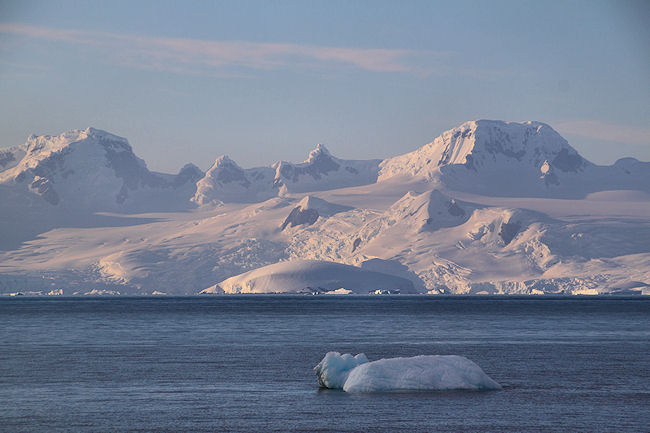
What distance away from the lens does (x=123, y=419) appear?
1732 inches

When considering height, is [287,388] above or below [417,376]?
below

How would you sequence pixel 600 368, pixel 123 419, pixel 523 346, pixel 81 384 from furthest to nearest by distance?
pixel 523 346 → pixel 600 368 → pixel 81 384 → pixel 123 419

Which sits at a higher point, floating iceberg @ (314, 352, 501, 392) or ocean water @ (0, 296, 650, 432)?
floating iceberg @ (314, 352, 501, 392)

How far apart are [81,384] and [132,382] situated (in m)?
3.19

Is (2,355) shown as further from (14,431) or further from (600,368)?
(600,368)

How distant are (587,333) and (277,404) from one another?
7735 cm

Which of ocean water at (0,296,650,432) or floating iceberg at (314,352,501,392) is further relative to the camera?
floating iceberg at (314,352,501,392)

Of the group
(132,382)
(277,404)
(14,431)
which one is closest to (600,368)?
(277,404)

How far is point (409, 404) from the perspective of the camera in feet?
156

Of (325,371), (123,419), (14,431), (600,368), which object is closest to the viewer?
(14,431)

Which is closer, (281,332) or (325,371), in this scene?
(325,371)

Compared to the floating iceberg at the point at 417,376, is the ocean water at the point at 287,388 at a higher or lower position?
lower

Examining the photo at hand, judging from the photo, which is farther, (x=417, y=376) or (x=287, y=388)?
(x=287, y=388)

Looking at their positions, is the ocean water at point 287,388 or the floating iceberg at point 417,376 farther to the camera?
the floating iceberg at point 417,376
